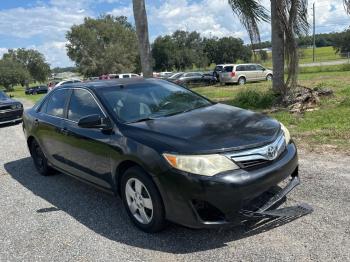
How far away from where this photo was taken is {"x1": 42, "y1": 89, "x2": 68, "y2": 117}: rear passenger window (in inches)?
234

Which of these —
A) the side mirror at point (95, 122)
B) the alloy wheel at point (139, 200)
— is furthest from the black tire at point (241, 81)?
the alloy wheel at point (139, 200)

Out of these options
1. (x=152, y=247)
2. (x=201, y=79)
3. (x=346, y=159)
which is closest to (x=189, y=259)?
(x=152, y=247)

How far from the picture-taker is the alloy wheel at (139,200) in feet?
13.6

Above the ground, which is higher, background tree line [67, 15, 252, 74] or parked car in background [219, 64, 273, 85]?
background tree line [67, 15, 252, 74]

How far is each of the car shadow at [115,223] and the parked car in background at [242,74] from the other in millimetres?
24635

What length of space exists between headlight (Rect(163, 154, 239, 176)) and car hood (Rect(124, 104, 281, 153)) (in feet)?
0.22

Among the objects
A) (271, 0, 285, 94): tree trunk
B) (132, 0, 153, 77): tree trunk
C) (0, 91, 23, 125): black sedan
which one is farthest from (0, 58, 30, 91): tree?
(271, 0, 285, 94): tree trunk

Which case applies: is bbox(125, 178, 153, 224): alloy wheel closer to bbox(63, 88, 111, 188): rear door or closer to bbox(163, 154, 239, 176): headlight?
bbox(63, 88, 111, 188): rear door

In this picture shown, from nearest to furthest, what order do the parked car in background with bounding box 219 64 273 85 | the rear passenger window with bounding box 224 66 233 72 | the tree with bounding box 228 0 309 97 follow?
1. the tree with bounding box 228 0 309 97
2. the parked car in background with bounding box 219 64 273 85
3. the rear passenger window with bounding box 224 66 233 72

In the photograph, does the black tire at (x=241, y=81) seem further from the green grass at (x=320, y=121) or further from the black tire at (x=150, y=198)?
the black tire at (x=150, y=198)

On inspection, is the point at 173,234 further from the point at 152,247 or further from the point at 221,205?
the point at 221,205

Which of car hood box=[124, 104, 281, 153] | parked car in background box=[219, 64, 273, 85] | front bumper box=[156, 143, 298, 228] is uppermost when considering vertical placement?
car hood box=[124, 104, 281, 153]

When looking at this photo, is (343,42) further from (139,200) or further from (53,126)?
(139,200)

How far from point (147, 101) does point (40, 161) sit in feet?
9.33
